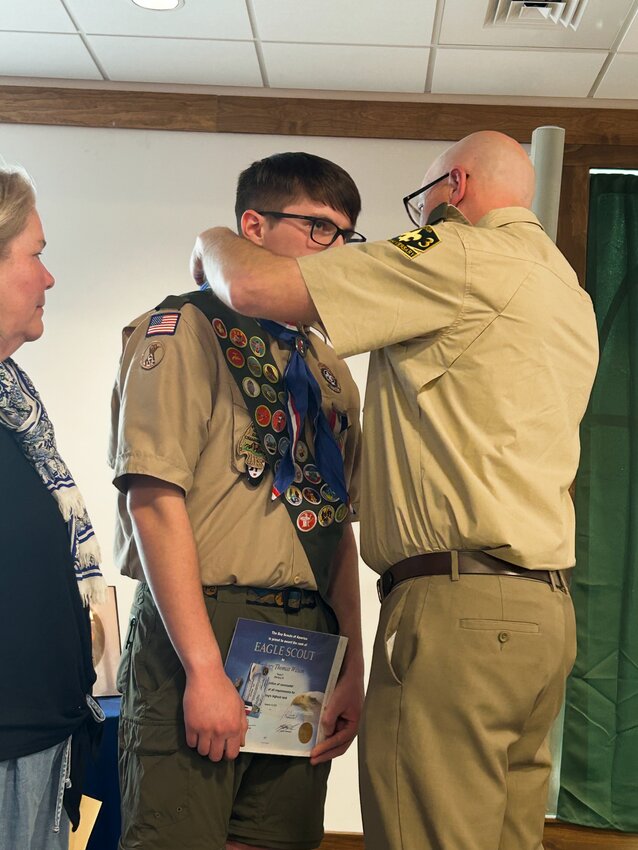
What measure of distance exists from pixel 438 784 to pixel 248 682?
33 cm

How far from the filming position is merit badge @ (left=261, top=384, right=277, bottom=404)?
1488mm

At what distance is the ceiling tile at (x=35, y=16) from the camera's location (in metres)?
3.13

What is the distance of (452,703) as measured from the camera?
1270 mm

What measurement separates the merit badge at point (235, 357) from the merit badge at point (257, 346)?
3cm

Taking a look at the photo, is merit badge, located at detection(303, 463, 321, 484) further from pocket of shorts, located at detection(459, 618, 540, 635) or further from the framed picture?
the framed picture

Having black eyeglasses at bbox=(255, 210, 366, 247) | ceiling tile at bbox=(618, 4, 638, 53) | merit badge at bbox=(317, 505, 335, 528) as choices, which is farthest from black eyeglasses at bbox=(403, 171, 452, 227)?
ceiling tile at bbox=(618, 4, 638, 53)

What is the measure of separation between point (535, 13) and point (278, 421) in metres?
2.23

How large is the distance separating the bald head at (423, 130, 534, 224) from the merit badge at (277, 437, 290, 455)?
19.8 inches

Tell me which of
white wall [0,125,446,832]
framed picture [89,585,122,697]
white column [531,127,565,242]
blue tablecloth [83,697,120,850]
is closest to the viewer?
blue tablecloth [83,697,120,850]

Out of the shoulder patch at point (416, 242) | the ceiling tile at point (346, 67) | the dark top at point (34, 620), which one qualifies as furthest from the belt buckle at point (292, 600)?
the ceiling tile at point (346, 67)

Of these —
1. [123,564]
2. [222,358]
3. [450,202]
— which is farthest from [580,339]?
[123,564]

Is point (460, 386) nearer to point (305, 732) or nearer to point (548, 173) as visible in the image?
point (305, 732)

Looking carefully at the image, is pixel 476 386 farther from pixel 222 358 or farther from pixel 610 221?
pixel 610 221

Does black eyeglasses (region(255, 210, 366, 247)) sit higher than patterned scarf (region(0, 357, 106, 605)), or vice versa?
black eyeglasses (region(255, 210, 366, 247))
